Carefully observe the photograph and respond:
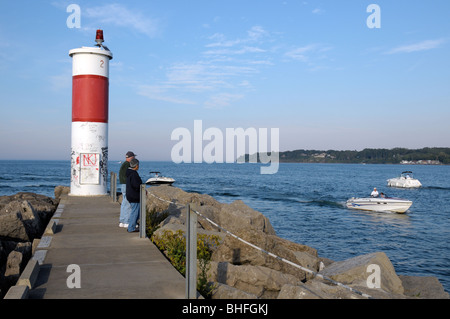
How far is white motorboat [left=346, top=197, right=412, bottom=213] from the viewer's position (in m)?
37.1

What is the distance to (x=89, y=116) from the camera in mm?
16641

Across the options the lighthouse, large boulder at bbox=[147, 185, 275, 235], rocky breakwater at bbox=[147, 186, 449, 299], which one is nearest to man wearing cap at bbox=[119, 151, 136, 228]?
rocky breakwater at bbox=[147, 186, 449, 299]

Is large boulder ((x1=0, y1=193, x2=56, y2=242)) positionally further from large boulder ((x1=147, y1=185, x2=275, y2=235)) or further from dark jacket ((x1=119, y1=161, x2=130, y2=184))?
large boulder ((x1=147, y1=185, x2=275, y2=235))

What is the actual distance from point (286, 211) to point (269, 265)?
30028 millimetres

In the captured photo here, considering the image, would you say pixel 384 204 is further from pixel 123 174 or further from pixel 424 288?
pixel 123 174

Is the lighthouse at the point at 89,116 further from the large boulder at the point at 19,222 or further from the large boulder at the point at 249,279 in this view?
the large boulder at the point at 249,279

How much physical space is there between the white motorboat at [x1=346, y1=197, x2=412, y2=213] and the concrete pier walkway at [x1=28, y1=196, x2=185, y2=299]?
31711mm

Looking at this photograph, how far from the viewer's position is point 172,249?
792 centimetres

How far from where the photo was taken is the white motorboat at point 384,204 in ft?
122

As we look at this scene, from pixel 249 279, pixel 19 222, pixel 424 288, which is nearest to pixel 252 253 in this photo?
pixel 249 279
